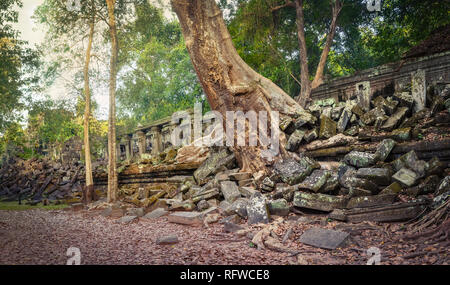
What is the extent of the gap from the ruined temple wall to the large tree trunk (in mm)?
2785

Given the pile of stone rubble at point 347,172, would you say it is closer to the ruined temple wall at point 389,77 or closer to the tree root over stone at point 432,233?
the tree root over stone at point 432,233

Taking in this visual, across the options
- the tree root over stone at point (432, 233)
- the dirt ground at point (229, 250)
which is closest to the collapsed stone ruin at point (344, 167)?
the tree root over stone at point (432, 233)

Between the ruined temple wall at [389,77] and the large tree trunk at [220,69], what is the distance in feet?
9.14

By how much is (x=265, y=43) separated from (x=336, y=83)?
193 inches

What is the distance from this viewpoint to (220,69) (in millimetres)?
5633

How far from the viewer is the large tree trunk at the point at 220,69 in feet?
18.0

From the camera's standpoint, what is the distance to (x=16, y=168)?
513 inches

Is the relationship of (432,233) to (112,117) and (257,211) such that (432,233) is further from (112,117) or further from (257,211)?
(112,117)

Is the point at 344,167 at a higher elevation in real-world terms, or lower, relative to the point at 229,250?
higher

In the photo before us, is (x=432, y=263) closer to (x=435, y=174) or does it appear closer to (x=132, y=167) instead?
(x=435, y=174)

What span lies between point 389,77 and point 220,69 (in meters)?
5.44

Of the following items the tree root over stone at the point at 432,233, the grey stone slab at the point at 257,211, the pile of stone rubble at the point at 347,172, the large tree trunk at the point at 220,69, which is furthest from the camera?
the large tree trunk at the point at 220,69

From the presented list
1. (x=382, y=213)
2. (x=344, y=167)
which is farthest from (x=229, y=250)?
(x=344, y=167)
